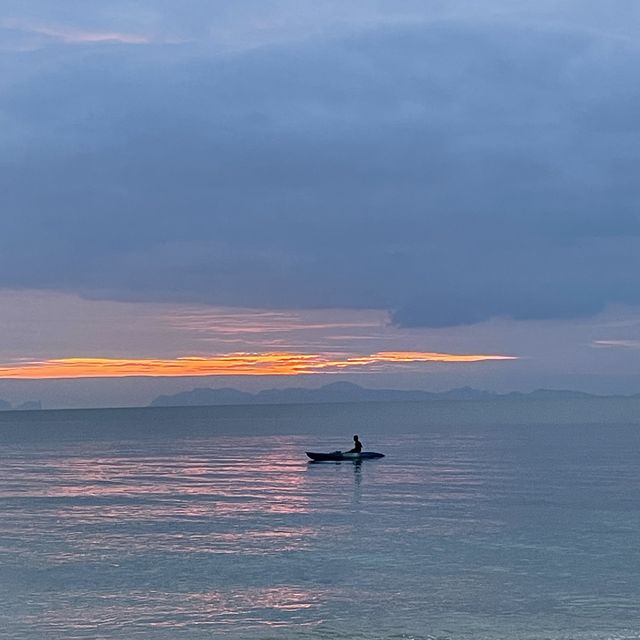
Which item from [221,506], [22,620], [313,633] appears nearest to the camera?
[313,633]

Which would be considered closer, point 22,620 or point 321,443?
point 22,620

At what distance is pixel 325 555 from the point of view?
37.3m

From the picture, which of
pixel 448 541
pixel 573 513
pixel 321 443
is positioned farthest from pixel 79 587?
pixel 321 443

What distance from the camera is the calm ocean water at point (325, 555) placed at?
27188mm

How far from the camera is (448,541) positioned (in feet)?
131

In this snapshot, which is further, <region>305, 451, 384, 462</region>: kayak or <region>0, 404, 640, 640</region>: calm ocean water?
<region>305, 451, 384, 462</region>: kayak

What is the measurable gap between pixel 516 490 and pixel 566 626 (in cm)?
3549

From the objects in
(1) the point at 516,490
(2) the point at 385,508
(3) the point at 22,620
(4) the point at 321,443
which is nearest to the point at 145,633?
(3) the point at 22,620

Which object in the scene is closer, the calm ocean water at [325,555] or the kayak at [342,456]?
the calm ocean water at [325,555]

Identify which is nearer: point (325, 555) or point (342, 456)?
point (325, 555)

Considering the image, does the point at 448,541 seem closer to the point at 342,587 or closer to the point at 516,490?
the point at 342,587

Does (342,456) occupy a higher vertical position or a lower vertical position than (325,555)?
lower

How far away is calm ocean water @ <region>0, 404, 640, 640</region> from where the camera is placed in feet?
89.2

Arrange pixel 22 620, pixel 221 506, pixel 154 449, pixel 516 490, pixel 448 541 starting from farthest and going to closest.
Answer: pixel 154 449 < pixel 516 490 < pixel 221 506 < pixel 448 541 < pixel 22 620
